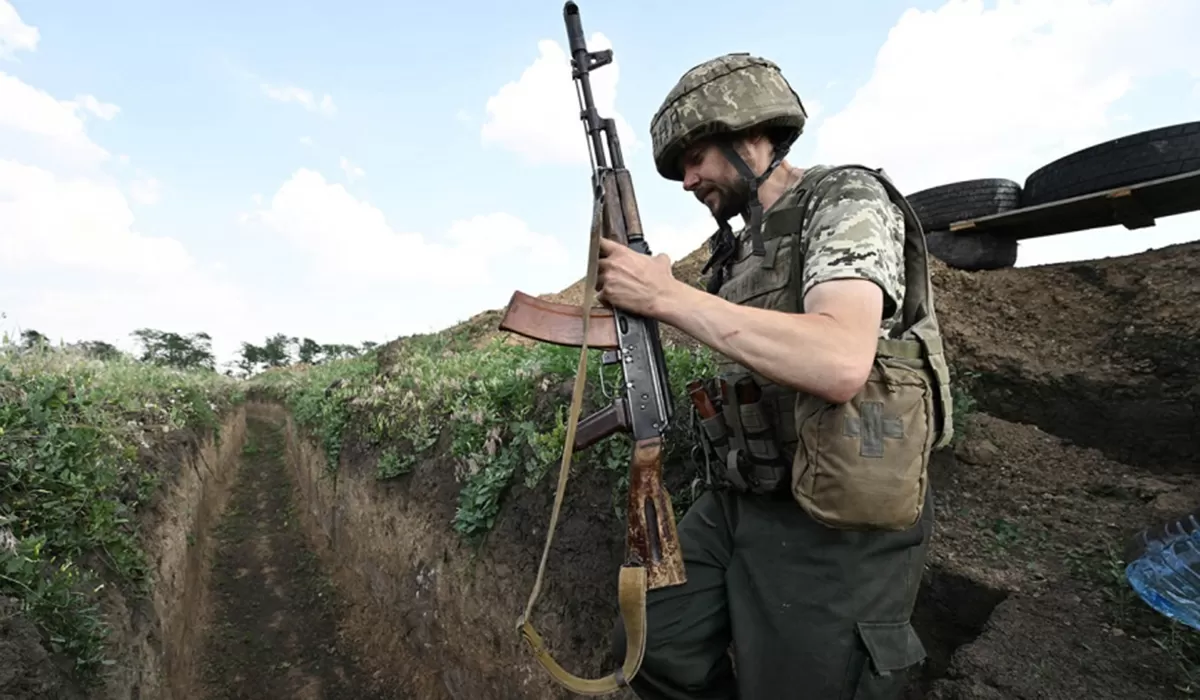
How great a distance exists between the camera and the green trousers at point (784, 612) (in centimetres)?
178

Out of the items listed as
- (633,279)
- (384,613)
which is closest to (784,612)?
(633,279)

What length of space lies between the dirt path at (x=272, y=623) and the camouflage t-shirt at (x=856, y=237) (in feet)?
16.7

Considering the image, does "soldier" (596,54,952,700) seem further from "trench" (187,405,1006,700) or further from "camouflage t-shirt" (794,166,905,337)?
"trench" (187,405,1006,700)

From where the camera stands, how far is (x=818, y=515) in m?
1.71

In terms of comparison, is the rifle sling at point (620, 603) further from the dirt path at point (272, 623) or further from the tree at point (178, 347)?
the tree at point (178, 347)

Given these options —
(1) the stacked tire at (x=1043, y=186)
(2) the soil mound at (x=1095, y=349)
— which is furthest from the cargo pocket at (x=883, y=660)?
(1) the stacked tire at (x=1043, y=186)

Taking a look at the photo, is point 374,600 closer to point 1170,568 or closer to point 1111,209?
point 1170,568

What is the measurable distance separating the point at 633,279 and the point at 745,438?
710 millimetres

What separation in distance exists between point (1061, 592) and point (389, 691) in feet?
16.3

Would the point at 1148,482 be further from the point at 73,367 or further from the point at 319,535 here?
the point at 73,367

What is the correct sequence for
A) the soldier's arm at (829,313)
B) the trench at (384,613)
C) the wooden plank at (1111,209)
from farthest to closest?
the wooden plank at (1111,209) → the trench at (384,613) → the soldier's arm at (829,313)

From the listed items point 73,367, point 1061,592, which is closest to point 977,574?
point 1061,592

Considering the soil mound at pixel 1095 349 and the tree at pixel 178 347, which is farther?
the tree at pixel 178 347

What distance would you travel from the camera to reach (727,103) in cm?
222
